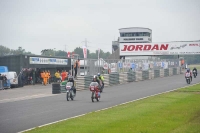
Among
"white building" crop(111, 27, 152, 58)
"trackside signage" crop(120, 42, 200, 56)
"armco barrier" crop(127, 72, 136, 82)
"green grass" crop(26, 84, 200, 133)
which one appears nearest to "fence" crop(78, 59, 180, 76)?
"armco barrier" crop(127, 72, 136, 82)

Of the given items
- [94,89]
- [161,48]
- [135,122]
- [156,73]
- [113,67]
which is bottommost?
[135,122]

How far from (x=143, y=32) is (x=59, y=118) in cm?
8683

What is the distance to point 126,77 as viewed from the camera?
142 ft

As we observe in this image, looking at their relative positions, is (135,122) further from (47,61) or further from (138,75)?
(47,61)

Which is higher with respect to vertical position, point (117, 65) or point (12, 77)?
point (117, 65)

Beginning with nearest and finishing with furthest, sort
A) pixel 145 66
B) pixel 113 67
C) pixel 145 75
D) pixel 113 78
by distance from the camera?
pixel 113 78
pixel 113 67
pixel 145 75
pixel 145 66

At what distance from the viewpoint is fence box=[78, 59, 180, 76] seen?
3462cm

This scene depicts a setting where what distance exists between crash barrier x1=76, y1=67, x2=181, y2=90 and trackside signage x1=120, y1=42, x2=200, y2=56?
888 centimetres

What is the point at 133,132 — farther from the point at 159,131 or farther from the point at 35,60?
the point at 35,60

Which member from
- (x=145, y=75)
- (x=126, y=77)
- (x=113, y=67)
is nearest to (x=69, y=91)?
(x=113, y=67)

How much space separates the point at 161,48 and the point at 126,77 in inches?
1066

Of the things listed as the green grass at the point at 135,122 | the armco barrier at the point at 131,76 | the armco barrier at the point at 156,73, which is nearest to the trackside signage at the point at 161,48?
the armco barrier at the point at 156,73

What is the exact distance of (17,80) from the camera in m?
41.4

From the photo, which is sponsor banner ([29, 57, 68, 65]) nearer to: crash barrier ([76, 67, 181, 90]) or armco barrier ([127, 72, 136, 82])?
crash barrier ([76, 67, 181, 90])
